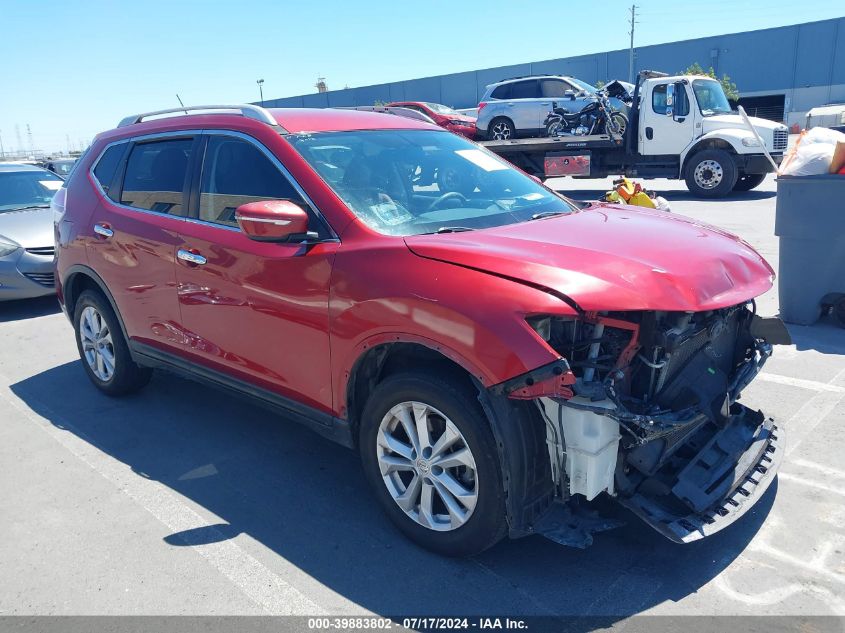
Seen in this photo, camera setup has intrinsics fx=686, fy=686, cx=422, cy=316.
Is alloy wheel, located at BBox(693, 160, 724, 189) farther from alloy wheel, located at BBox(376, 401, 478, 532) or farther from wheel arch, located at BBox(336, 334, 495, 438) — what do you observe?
alloy wheel, located at BBox(376, 401, 478, 532)

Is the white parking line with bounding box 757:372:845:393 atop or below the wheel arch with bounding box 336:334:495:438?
below

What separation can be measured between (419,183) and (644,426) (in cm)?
181

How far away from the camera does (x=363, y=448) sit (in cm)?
323

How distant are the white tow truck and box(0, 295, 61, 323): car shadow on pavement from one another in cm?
1083

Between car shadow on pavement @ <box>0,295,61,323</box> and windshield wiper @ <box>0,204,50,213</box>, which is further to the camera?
windshield wiper @ <box>0,204,50,213</box>

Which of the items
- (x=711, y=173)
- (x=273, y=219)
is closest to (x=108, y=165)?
(x=273, y=219)

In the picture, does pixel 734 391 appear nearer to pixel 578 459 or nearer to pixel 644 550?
pixel 644 550

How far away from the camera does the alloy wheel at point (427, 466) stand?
9.45ft

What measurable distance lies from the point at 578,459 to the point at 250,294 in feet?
6.20

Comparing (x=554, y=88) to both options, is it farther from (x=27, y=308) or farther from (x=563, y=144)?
(x=27, y=308)

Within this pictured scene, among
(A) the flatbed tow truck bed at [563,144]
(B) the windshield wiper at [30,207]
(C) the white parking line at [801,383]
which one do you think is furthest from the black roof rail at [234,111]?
(A) the flatbed tow truck bed at [563,144]

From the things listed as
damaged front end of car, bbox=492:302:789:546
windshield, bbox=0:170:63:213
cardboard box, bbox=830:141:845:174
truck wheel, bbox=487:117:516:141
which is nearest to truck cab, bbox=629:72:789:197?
truck wheel, bbox=487:117:516:141

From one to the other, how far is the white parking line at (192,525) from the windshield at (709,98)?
46.1 feet

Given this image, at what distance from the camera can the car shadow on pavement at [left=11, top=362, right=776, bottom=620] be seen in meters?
2.80
